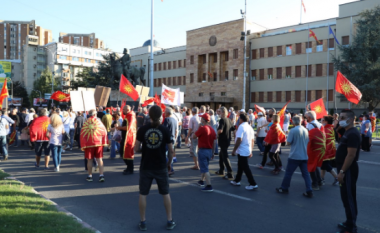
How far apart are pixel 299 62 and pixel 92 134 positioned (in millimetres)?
42070

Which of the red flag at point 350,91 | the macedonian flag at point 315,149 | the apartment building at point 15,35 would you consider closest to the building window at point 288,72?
the red flag at point 350,91

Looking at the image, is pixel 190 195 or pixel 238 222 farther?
pixel 190 195

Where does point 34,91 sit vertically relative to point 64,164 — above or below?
above

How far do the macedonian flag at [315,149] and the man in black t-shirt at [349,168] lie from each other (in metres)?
2.47

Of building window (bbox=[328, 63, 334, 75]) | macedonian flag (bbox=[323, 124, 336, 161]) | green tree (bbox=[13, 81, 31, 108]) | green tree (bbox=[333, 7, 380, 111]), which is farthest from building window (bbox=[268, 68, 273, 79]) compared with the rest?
green tree (bbox=[13, 81, 31, 108])

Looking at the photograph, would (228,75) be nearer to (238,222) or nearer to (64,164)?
(64,164)

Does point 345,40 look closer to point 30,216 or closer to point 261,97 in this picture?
point 261,97

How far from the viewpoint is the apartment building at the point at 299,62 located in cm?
4081

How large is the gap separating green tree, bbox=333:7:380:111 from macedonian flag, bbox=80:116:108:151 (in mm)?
33486

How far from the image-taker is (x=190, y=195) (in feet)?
22.4

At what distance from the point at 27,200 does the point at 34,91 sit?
86120 mm

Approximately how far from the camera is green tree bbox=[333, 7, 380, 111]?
34188 millimetres

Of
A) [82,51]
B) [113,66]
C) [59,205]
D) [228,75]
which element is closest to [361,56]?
[228,75]

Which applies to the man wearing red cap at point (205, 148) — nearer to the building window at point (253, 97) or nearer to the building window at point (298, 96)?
the building window at point (298, 96)
